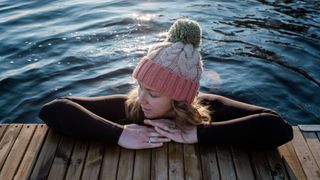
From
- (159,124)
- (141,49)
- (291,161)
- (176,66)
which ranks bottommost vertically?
(141,49)

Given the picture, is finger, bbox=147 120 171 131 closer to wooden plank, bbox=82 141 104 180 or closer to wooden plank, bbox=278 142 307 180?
wooden plank, bbox=82 141 104 180

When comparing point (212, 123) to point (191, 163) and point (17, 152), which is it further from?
point (17, 152)

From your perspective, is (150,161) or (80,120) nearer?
(150,161)

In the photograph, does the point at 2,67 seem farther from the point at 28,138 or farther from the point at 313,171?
the point at 313,171

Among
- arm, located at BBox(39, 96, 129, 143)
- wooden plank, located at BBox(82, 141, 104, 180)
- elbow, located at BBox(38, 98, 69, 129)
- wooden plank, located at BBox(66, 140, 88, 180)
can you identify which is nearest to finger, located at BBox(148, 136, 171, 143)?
arm, located at BBox(39, 96, 129, 143)

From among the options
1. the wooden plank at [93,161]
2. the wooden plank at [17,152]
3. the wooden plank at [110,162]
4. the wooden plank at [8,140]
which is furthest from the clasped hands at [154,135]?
the wooden plank at [8,140]

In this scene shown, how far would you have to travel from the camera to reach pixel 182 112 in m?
4.25

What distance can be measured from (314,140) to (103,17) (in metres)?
6.78

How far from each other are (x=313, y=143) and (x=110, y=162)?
207 cm

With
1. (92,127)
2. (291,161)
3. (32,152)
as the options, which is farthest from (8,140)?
(291,161)

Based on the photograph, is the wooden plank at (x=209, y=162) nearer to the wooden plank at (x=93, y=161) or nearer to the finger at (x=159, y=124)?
the finger at (x=159, y=124)

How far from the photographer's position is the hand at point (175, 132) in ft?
14.3

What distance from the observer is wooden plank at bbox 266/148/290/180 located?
4.03 m

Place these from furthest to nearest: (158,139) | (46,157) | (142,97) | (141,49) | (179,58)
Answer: (141,49) → (158,139) → (46,157) → (142,97) → (179,58)
